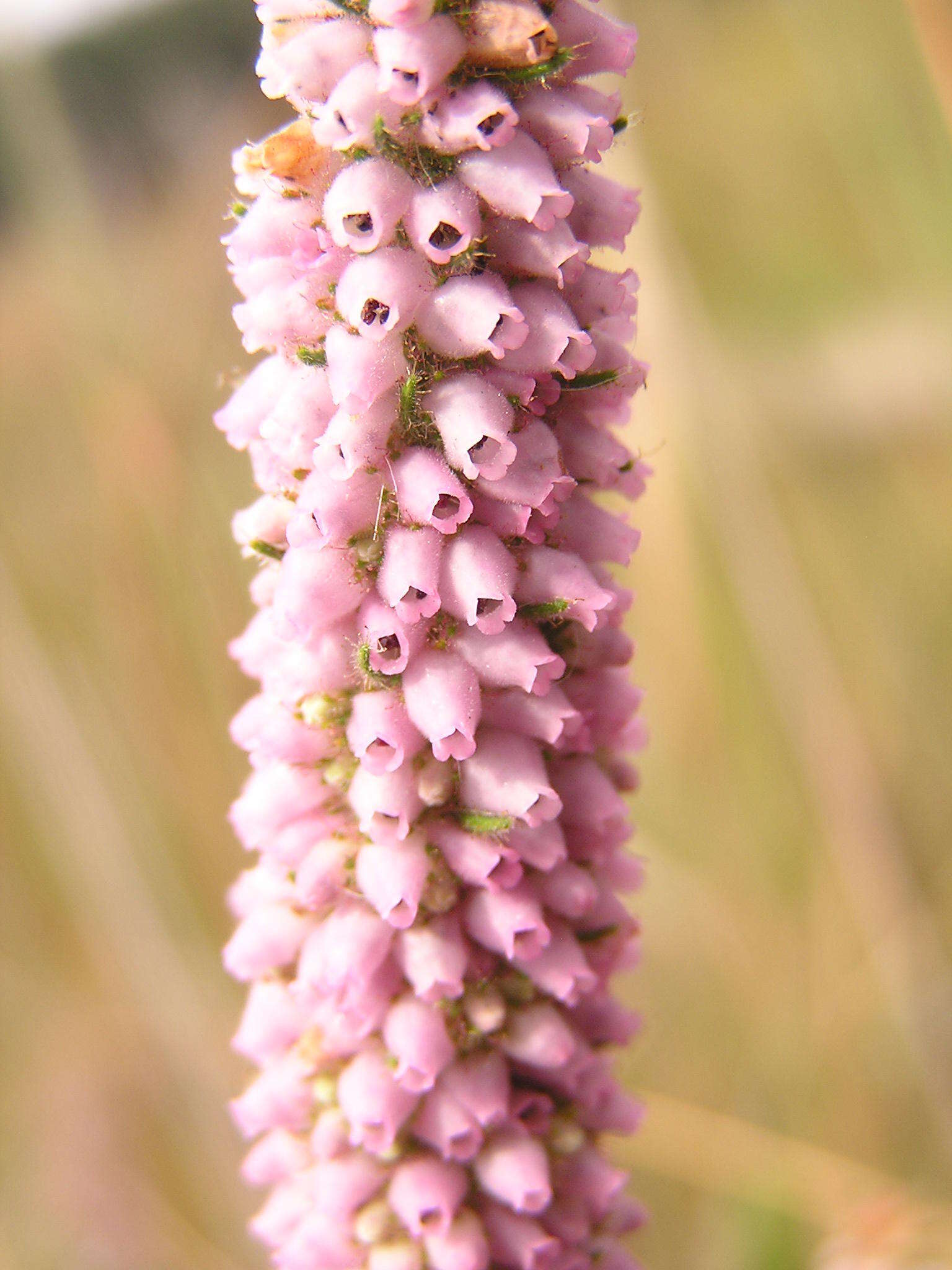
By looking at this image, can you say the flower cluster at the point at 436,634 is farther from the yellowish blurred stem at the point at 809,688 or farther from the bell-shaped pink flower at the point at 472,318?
the yellowish blurred stem at the point at 809,688

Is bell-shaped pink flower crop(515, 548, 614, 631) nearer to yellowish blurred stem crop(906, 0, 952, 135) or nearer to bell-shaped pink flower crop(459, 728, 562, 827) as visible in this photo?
bell-shaped pink flower crop(459, 728, 562, 827)

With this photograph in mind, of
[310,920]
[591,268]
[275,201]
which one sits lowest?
[310,920]

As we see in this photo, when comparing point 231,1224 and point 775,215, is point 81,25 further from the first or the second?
point 231,1224

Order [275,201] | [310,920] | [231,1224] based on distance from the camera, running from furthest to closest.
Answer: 1. [231,1224]
2. [310,920]
3. [275,201]

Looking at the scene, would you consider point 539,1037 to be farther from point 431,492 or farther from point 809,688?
point 809,688

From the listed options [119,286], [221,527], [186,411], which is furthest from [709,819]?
[119,286]

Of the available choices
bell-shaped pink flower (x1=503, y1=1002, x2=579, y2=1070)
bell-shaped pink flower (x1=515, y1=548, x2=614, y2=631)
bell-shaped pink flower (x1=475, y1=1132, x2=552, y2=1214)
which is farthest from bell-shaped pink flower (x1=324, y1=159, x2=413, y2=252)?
bell-shaped pink flower (x1=475, y1=1132, x2=552, y2=1214)
